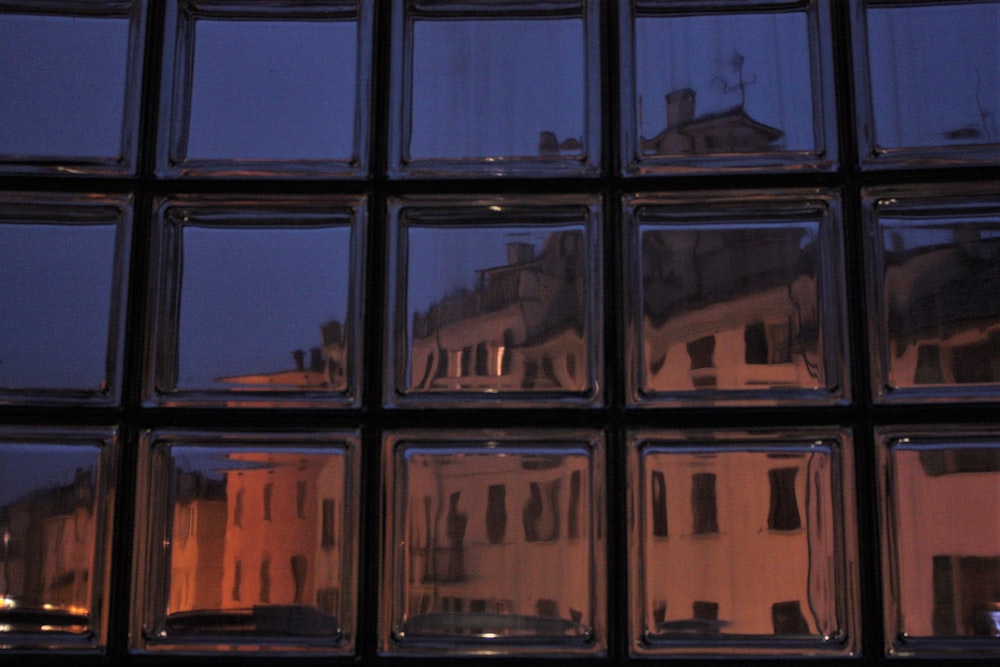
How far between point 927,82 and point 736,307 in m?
0.32

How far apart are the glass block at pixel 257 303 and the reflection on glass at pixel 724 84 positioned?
34 cm

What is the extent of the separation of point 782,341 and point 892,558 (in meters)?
0.24

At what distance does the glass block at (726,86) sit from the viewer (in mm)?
1028

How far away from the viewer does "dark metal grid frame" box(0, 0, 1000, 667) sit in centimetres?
97

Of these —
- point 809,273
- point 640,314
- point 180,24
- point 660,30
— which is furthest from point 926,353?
point 180,24

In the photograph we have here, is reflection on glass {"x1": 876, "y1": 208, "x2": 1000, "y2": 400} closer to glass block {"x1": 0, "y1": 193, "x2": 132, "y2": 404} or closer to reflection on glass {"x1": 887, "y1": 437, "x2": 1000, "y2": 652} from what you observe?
reflection on glass {"x1": 887, "y1": 437, "x2": 1000, "y2": 652}

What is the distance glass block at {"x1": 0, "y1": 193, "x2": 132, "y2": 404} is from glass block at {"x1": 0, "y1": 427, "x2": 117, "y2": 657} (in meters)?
0.05

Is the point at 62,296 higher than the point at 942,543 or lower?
higher

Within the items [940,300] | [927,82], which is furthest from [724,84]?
[940,300]

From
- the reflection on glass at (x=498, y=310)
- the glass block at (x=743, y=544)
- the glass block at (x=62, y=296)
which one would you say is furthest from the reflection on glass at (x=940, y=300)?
the glass block at (x=62, y=296)

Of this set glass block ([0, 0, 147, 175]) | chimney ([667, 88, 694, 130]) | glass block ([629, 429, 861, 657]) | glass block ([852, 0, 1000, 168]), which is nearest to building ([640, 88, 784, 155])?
chimney ([667, 88, 694, 130])

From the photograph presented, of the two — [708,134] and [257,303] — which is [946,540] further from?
[257,303]

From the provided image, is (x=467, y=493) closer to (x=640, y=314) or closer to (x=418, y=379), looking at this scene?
(x=418, y=379)

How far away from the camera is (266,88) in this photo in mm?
1062
